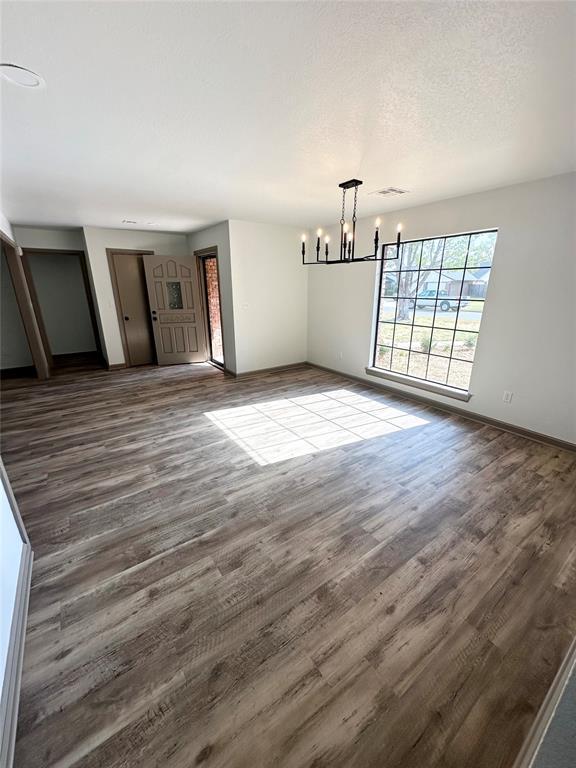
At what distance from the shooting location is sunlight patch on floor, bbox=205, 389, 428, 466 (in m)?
3.17

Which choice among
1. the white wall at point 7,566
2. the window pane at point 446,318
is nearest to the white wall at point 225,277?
the window pane at point 446,318

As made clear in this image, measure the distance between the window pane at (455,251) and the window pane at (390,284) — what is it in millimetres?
706

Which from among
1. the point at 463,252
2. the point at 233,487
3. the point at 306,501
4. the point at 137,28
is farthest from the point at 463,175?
the point at 233,487

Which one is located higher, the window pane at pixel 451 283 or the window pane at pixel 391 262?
the window pane at pixel 391 262

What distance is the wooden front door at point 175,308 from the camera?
5.93 metres

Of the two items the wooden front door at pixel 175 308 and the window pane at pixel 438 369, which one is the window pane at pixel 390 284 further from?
the wooden front door at pixel 175 308

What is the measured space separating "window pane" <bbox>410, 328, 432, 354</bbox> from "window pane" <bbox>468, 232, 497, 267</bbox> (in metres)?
0.97

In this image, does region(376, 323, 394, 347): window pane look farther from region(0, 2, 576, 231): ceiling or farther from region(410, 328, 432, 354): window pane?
region(0, 2, 576, 231): ceiling

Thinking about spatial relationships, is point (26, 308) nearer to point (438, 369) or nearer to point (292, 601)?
point (292, 601)

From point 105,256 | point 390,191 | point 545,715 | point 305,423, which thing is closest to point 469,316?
point 390,191

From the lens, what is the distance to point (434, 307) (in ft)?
13.5

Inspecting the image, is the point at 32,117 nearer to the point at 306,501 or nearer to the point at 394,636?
the point at 306,501

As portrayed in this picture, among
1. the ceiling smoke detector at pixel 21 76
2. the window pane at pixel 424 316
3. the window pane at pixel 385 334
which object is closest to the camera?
the ceiling smoke detector at pixel 21 76

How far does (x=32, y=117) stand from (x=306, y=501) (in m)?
3.05
